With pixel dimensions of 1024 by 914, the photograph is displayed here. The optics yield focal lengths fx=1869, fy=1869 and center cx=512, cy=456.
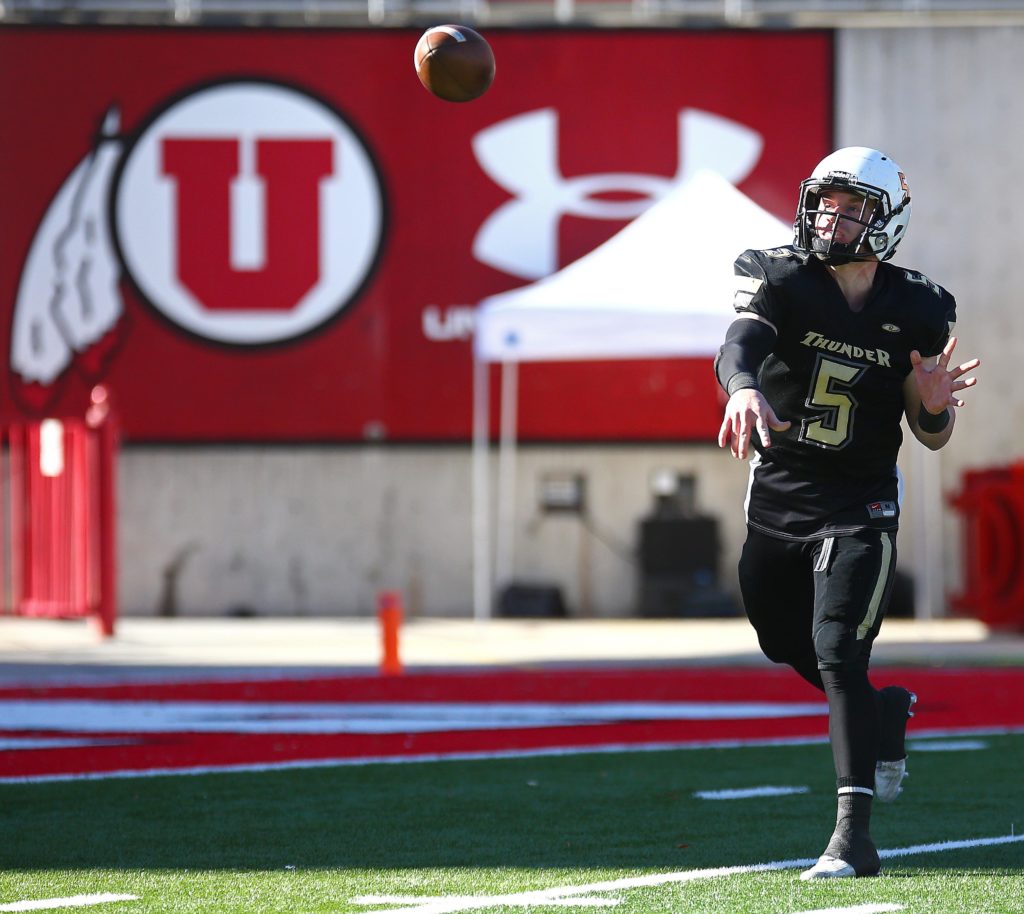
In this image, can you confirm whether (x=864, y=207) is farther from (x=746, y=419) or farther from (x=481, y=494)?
(x=481, y=494)

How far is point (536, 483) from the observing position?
16.7 meters

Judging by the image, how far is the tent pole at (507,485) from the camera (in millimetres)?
16469

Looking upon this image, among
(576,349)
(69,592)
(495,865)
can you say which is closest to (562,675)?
(576,349)

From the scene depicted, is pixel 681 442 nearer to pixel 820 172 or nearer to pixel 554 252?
pixel 554 252

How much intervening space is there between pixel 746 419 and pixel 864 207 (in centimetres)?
85

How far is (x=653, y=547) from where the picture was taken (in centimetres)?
1631

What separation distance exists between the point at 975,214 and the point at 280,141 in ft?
20.5

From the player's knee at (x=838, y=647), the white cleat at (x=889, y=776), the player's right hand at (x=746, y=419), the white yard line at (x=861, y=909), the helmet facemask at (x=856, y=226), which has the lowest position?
the white yard line at (x=861, y=909)

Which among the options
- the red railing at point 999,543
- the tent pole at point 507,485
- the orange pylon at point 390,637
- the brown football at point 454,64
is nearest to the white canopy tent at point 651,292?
the tent pole at point 507,485

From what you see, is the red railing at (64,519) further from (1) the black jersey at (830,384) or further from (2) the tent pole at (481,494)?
(1) the black jersey at (830,384)

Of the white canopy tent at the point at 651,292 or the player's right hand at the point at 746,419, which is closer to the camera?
the player's right hand at the point at 746,419

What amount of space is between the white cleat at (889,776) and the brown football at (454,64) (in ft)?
14.6

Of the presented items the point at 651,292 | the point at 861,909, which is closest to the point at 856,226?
the point at 861,909

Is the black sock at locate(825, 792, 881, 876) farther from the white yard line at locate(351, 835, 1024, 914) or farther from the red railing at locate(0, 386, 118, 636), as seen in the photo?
the red railing at locate(0, 386, 118, 636)
